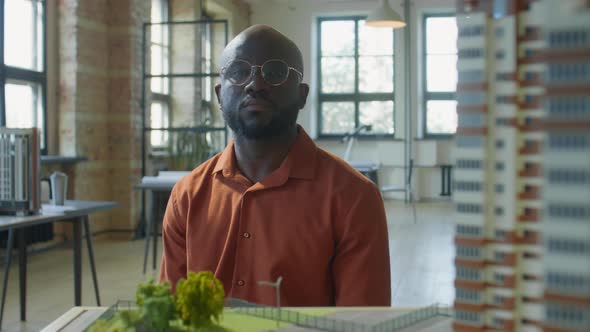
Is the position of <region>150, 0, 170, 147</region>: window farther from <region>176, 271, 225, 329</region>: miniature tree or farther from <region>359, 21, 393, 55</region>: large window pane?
<region>176, 271, 225, 329</region>: miniature tree

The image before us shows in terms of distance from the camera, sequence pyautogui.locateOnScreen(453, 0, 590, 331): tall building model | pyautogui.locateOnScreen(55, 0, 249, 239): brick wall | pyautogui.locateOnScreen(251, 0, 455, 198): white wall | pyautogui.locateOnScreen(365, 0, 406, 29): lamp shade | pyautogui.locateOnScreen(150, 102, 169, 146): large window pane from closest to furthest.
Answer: pyautogui.locateOnScreen(453, 0, 590, 331): tall building model < pyautogui.locateOnScreen(55, 0, 249, 239): brick wall < pyautogui.locateOnScreen(365, 0, 406, 29): lamp shade < pyautogui.locateOnScreen(150, 102, 169, 146): large window pane < pyautogui.locateOnScreen(251, 0, 455, 198): white wall

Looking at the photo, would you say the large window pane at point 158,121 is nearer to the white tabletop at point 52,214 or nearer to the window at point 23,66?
the window at point 23,66

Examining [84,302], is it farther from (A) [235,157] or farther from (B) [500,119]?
(B) [500,119]

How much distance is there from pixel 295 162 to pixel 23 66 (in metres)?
5.26

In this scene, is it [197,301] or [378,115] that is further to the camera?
[378,115]

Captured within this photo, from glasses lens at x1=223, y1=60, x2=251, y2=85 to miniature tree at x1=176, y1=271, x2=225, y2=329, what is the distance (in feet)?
2.70

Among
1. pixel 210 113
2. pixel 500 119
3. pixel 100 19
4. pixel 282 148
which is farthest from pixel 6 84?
pixel 500 119

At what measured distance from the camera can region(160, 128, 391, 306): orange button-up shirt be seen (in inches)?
66.1

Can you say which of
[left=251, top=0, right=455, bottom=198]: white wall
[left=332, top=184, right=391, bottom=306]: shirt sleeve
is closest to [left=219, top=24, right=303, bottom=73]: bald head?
[left=332, top=184, right=391, bottom=306]: shirt sleeve

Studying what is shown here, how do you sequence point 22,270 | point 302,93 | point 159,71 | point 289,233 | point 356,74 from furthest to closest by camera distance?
1. point 356,74
2. point 159,71
3. point 22,270
4. point 302,93
5. point 289,233

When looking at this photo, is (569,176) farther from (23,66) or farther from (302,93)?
(23,66)

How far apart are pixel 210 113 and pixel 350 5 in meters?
3.53

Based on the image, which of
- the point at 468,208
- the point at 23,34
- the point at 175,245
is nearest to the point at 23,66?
the point at 23,34

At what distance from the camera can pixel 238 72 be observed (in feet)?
5.74
